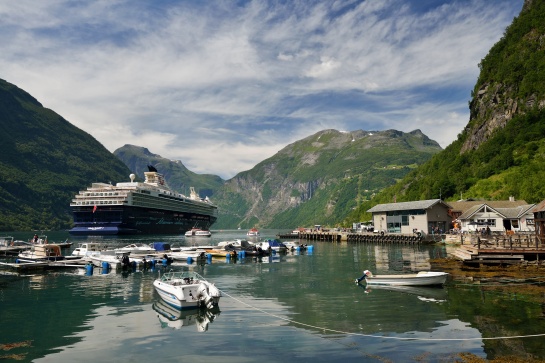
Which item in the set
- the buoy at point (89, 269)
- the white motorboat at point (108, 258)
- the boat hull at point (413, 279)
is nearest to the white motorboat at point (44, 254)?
the white motorboat at point (108, 258)

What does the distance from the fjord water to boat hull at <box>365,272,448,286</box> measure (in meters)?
0.89

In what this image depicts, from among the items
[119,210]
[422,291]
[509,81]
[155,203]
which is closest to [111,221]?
[119,210]

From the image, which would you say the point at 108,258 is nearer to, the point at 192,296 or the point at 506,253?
the point at 192,296

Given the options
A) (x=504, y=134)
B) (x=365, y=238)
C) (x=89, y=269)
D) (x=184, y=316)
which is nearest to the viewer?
(x=184, y=316)

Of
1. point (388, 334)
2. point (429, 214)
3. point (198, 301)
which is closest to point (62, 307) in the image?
point (198, 301)

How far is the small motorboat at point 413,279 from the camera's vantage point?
1310 inches

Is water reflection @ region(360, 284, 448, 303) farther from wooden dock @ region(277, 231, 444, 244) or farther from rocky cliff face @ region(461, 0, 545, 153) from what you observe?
rocky cliff face @ region(461, 0, 545, 153)

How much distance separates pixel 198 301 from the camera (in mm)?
26047

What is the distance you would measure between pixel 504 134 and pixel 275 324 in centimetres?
14374

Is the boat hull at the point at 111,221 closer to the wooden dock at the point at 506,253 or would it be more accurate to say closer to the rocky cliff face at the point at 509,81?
the wooden dock at the point at 506,253

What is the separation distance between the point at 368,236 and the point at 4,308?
9281cm

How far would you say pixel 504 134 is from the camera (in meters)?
136

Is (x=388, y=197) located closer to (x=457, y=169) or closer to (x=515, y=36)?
(x=457, y=169)

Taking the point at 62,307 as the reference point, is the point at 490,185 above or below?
above
